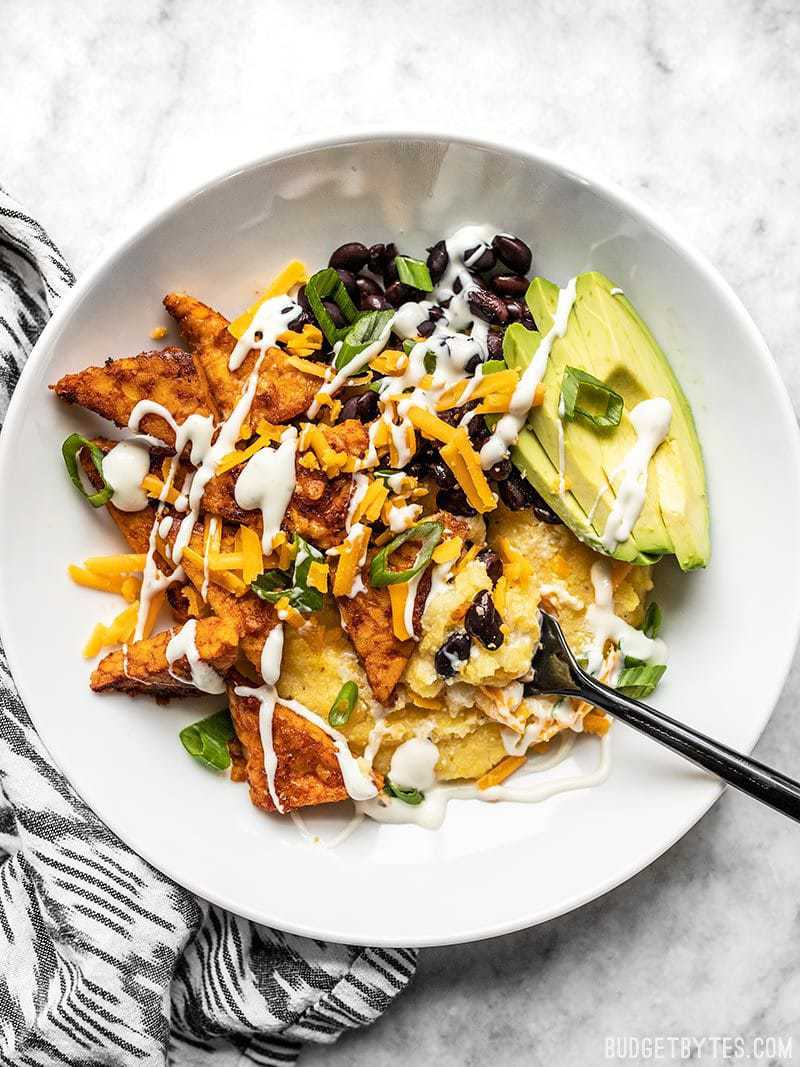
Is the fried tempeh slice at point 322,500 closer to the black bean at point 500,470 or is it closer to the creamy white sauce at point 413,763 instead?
the black bean at point 500,470

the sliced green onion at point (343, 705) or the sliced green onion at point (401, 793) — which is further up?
the sliced green onion at point (343, 705)

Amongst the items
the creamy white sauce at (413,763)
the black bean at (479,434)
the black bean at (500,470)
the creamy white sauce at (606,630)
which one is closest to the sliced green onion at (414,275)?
the black bean at (479,434)

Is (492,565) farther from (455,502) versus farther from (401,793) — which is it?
(401,793)

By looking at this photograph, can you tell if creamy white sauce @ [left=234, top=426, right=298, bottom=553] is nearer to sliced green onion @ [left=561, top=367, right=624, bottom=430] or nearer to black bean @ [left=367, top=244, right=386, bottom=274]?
black bean @ [left=367, top=244, right=386, bottom=274]

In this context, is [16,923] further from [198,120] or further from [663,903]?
[198,120]

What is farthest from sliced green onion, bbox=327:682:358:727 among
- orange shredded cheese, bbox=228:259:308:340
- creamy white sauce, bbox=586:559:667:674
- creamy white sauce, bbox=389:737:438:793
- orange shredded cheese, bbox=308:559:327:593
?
orange shredded cheese, bbox=228:259:308:340

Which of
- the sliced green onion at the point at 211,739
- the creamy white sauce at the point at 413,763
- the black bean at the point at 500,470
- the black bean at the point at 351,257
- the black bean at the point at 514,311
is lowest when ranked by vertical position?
the sliced green onion at the point at 211,739

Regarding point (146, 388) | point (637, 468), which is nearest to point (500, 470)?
point (637, 468)
